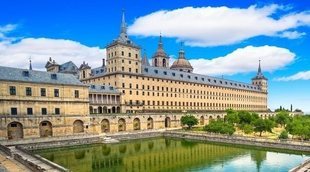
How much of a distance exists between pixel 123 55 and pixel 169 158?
36.1 m

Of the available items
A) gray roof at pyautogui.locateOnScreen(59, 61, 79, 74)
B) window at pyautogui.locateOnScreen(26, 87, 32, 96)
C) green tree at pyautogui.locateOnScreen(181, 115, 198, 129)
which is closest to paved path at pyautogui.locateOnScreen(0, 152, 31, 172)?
window at pyautogui.locateOnScreen(26, 87, 32, 96)

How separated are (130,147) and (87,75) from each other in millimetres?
38158

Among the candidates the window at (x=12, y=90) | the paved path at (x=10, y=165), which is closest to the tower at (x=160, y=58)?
the window at (x=12, y=90)

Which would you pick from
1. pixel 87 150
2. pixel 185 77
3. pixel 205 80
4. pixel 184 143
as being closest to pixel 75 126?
pixel 87 150

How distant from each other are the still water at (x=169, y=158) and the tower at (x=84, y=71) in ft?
117

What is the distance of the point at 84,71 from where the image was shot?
8312cm

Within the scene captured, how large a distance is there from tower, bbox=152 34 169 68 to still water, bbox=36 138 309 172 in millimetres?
59347

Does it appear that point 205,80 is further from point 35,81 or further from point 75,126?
point 35,81

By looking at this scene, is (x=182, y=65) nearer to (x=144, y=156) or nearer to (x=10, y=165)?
(x=144, y=156)

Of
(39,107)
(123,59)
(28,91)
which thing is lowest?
(39,107)

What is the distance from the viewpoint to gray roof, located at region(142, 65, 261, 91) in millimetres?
80613

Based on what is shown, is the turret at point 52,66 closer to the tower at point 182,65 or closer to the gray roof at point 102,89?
the gray roof at point 102,89

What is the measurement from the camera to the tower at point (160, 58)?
4279 inches

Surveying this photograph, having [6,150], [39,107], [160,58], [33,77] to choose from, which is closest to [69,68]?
[160,58]
